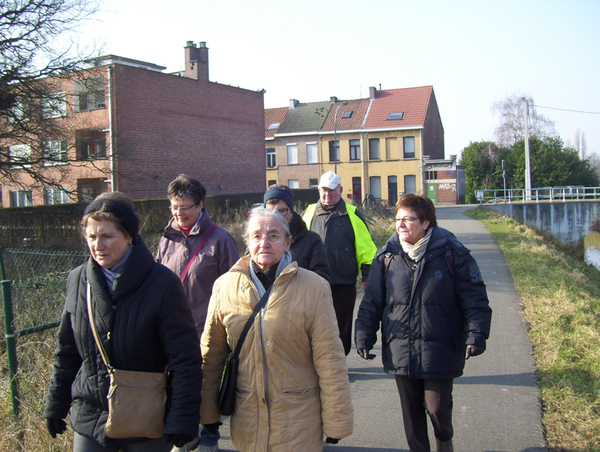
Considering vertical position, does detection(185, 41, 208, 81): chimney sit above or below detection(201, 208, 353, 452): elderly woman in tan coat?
above

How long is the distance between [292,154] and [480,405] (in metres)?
46.3

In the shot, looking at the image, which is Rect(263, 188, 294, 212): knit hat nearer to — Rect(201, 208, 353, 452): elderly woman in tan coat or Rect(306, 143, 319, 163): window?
Rect(201, 208, 353, 452): elderly woman in tan coat

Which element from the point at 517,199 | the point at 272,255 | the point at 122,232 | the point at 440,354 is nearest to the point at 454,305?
the point at 440,354

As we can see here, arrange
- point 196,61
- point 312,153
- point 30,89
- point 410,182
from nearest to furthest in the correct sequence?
1. point 30,89
2. point 196,61
3. point 410,182
4. point 312,153

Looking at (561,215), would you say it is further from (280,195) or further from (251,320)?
(251,320)

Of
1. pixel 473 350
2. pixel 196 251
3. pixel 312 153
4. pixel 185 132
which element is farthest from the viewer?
pixel 312 153

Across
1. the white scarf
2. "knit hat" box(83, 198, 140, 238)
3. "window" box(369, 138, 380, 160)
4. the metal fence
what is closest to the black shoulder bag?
"knit hat" box(83, 198, 140, 238)

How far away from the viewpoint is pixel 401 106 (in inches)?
1913

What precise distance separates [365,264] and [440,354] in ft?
5.69

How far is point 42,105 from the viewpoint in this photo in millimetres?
15852

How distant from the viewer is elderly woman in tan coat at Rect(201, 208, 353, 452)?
2.56 m

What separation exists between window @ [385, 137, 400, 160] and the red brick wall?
13835 millimetres

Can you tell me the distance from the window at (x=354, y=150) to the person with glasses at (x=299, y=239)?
44.8 meters

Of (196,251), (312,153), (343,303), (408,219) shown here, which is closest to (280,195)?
(196,251)
